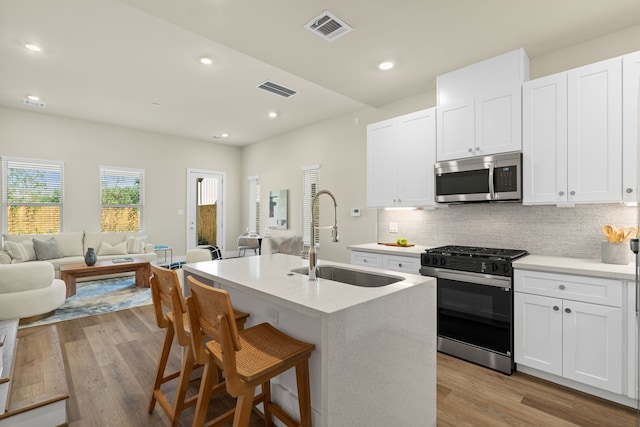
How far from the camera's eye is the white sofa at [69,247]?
5.19 metres

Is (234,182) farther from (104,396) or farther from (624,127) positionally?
(624,127)

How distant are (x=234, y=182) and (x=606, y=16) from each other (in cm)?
750

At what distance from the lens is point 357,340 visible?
139 centimetres

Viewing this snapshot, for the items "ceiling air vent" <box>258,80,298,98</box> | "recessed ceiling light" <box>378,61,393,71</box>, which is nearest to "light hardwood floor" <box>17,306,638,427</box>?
"recessed ceiling light" <box>378,61,393,71</box>

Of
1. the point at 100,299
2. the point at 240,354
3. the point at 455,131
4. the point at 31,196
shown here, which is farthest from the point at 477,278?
the point at 31,196

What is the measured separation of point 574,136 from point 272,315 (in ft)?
8.97

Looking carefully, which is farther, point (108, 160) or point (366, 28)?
point (108, 160)

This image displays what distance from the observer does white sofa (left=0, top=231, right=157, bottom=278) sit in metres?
5.19

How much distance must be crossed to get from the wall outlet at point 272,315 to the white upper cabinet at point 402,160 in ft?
7.53

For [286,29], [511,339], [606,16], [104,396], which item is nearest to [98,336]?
[104,396]

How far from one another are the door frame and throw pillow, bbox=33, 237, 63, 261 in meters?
2.53

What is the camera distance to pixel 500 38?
282 centimetres

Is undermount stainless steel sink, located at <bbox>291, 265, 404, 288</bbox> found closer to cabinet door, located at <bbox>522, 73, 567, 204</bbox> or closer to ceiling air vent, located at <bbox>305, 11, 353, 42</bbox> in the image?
cabinet door, located at <bbox>522, 73, 567, 204</bbox>

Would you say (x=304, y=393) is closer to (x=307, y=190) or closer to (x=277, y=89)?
(x=277, y=89)
